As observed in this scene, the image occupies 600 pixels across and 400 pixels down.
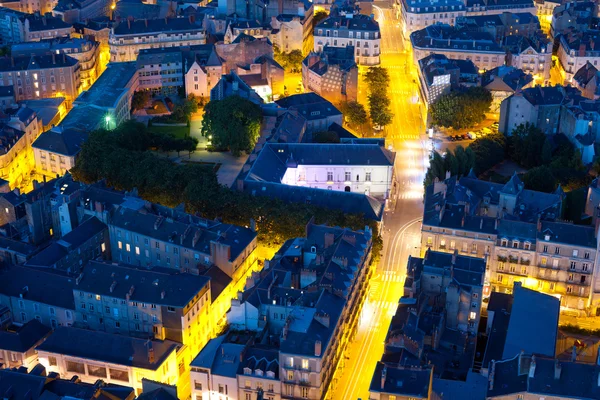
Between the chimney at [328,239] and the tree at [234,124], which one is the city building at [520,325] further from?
the tree at [234,124]

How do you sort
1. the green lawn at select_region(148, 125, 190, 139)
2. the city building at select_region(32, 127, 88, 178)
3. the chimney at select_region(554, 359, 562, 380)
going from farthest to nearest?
the green lawn at select_region(148, 125, 190, 139) < the city building at select_region(32, 127, 88, 178) < the chimney at select_region(554, 359, 562, 380)

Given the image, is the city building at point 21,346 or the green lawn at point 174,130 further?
the green lawn at point 174,130

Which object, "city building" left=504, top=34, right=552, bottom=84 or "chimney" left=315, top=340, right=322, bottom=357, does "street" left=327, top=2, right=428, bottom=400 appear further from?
"city building" left=504, top=34, right=552, bottom=84

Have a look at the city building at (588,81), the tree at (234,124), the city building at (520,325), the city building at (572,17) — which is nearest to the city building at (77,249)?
the tree at (234,124)

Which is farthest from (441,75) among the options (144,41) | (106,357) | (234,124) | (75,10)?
(75,10)

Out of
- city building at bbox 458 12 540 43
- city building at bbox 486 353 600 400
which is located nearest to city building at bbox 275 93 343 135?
city building at bbox 458 12 540 43
